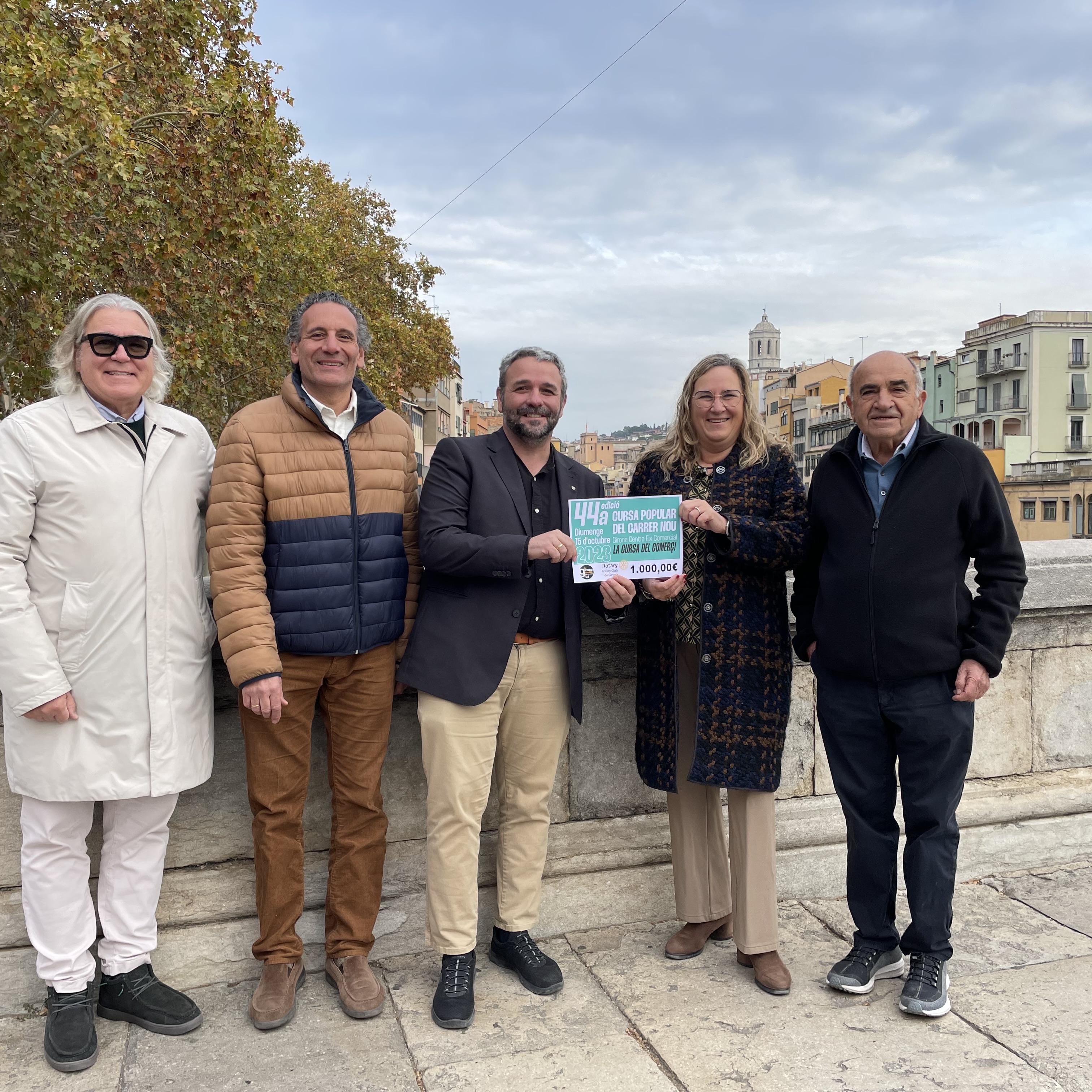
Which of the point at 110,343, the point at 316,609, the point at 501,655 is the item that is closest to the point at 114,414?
the point at 110,343

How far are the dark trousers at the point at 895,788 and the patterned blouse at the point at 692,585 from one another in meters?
0.44

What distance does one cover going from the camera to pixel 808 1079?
265cm

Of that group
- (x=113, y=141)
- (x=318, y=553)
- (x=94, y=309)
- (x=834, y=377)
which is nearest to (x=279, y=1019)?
(x=318, y=553)

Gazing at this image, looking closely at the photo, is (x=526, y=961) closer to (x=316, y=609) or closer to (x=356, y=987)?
(x=356, y=987)

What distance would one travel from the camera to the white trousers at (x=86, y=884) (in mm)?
2781

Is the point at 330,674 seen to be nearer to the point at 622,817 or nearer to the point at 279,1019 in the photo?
the point at 279,1019

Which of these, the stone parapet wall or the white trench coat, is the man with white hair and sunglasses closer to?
the white trench coat


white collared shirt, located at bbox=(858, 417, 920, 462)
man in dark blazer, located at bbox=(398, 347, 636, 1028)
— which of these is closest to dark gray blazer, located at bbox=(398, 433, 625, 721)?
man in dark blazer, located at bbox=(398, 347, 636, 1028)

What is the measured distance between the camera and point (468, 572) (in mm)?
2912

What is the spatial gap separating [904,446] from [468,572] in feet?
4.68

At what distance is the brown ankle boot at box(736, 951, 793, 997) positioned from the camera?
10.3ft

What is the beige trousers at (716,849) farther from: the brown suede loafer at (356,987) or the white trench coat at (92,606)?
the white trench coat at (92,606)

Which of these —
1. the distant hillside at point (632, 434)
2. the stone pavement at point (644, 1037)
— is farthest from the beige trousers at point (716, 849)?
the distant hillside at point (632, 434)

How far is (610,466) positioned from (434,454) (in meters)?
156
